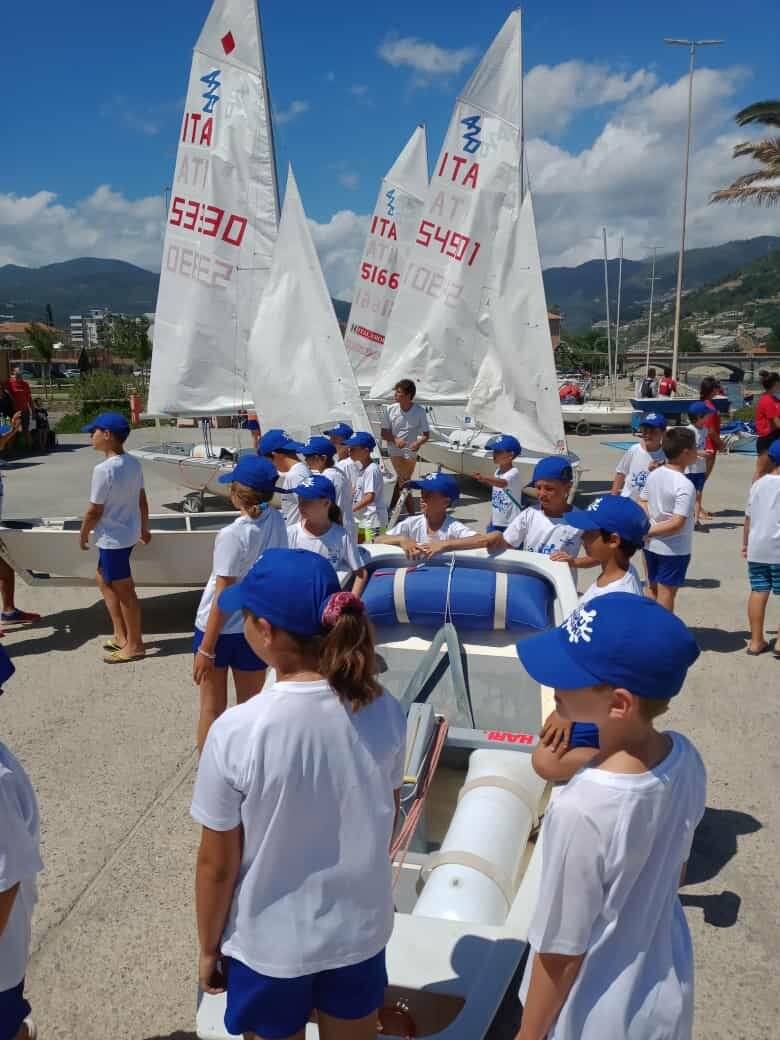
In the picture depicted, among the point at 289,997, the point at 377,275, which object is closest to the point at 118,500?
the point at 289,997

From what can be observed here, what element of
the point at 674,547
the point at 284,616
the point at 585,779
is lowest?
the point at 674,547

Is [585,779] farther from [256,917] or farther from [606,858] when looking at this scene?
[256,917]

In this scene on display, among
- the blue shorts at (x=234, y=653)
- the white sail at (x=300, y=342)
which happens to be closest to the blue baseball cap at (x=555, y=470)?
the blue shorts at (x=234, y=653)

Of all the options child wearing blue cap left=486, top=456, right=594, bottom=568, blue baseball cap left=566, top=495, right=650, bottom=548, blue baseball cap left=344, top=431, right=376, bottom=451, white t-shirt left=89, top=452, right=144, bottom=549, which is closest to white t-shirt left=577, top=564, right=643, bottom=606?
blue baseball cap left=566, top=495, right=650, bottom=548

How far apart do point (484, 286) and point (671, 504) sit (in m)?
6.64

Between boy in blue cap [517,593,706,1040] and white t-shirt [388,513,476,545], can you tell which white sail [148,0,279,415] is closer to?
white t-shirt [388,513,476,545]

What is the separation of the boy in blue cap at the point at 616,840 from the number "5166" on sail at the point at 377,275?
48.5 ft

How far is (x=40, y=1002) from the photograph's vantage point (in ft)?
9.31

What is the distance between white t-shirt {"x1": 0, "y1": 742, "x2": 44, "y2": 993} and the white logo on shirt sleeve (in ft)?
4.12

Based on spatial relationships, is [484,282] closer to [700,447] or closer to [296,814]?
[700,447]

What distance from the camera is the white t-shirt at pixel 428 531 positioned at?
15.1 feet

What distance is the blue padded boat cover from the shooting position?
425cm

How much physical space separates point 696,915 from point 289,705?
2531 mm

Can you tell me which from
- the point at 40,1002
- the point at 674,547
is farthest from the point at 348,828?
the point at 674,547
